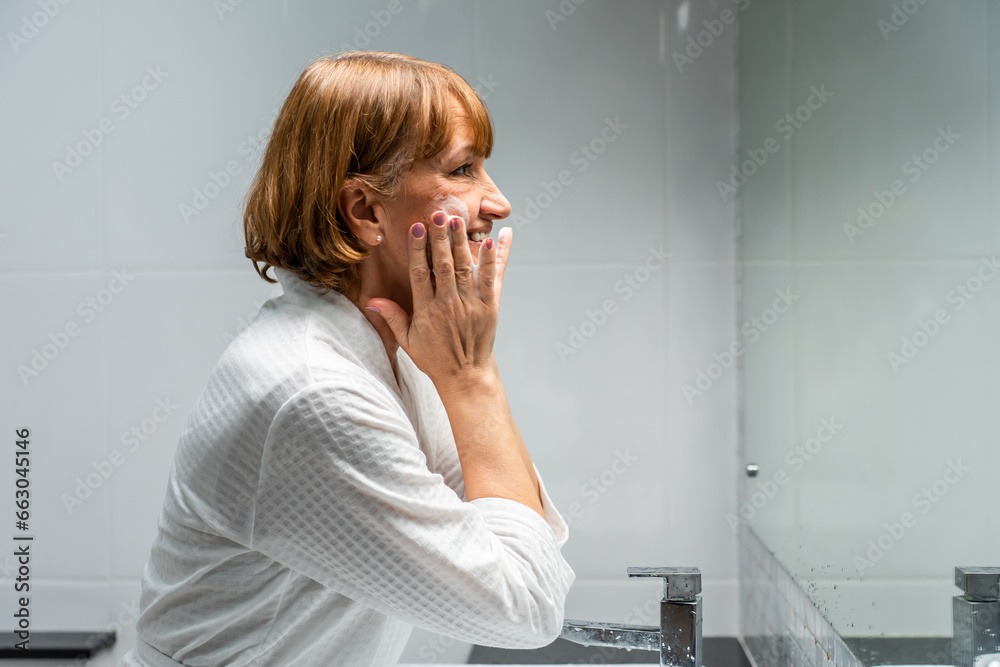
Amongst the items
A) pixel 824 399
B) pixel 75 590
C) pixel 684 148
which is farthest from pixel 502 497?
pixel 75 590

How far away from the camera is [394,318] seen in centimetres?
68

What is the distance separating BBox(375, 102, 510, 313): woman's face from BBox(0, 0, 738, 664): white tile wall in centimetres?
51

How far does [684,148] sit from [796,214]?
0.29m

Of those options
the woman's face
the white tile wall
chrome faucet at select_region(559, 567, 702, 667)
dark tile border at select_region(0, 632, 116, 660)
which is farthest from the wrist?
dark tile border at select_region(0, 632, 116, 660)

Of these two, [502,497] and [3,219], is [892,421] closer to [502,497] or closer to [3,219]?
[502,497]

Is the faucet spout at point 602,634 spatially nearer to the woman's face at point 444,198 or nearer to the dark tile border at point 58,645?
the woman's face at point 444,198

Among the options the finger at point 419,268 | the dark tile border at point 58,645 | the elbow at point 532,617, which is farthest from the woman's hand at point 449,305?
the dark tile border at point 58,645

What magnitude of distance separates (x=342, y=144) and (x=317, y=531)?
307mm

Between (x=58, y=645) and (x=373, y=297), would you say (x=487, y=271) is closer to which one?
(x=373, y=297)

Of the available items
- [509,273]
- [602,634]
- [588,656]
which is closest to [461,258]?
[602,634]

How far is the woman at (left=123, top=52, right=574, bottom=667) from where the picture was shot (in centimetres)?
54

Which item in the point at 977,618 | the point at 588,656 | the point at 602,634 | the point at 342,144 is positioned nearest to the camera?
the point at 977,618

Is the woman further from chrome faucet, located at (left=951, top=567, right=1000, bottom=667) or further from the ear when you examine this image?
chrome faucet, located at (left=951, top=567, right=1000, bottom=667)

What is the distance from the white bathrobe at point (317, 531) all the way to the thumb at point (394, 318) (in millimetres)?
23
